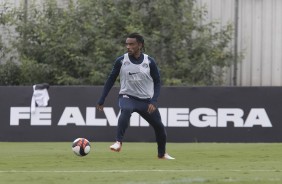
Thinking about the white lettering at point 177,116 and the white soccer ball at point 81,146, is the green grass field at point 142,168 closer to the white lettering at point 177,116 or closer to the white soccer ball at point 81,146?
the white soccer ball at point 81,146

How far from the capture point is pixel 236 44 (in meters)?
Result: 33.0

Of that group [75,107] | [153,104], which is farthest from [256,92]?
[153,104]

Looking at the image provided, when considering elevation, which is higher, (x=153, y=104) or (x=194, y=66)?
(x=153, y=104)

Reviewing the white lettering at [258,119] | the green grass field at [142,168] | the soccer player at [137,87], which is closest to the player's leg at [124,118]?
the soccer player at [137,87]

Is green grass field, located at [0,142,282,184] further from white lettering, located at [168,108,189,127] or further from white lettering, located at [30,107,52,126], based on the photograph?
white lettering, located at [30,107,52,126]

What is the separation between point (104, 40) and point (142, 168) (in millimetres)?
18524

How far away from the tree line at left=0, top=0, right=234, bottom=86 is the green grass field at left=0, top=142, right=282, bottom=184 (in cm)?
1332

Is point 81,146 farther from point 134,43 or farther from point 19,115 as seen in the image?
point 19,115

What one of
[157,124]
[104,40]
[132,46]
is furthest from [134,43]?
[104,40]

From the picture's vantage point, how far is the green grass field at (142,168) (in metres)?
11.9

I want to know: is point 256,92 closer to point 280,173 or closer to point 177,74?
point 177,74

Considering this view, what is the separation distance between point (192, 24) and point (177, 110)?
303 inches

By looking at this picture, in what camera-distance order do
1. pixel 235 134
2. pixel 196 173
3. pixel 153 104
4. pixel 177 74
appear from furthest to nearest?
pixel 177 74, pixel 235 134, pixel 153 104, pixel 196 173

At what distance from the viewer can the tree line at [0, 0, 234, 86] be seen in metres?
31.9
